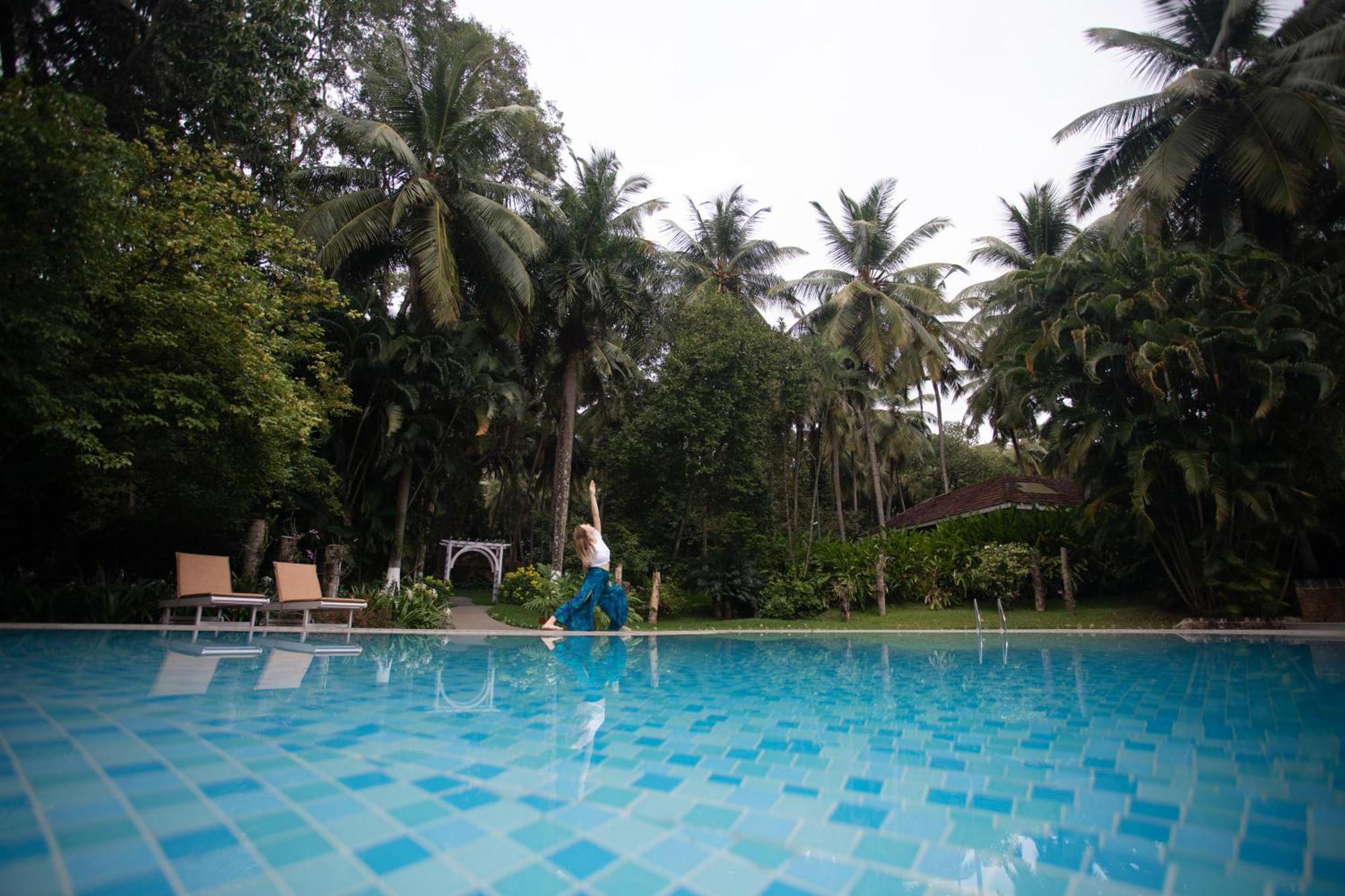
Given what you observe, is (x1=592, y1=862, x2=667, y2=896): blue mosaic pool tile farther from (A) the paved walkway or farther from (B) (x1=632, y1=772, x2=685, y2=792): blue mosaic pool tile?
(A) the paved walkway

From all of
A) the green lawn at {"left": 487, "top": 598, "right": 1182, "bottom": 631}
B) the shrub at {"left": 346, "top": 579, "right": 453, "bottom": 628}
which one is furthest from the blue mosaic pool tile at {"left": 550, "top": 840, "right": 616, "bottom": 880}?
the green lawn at {"left": 487, "top": 598, "right": 1182, "bottom": 631}

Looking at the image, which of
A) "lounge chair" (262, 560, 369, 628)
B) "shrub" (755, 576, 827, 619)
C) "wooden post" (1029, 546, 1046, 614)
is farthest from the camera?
"shrub" (755, 576, 827, 619)

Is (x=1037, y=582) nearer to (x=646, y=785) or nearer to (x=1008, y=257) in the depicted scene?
(x=1008, y=257)

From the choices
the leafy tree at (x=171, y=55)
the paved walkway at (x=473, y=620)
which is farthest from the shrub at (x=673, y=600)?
the leafy tree at (x=171, y=55)

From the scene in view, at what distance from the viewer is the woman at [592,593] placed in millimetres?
10258

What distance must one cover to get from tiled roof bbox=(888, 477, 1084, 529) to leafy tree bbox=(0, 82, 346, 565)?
725 inches

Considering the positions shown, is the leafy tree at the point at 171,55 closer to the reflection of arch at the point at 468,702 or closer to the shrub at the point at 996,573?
the reflection of arch at the point at 468,702

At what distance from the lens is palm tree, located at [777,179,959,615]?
24.2 metres

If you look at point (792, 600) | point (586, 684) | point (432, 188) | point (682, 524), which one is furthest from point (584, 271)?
point (586, 684)

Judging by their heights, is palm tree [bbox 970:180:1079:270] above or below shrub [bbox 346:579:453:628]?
above

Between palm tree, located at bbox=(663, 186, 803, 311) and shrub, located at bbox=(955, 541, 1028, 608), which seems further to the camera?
palm tree, located at bbox=(663, 186, 803, 311)

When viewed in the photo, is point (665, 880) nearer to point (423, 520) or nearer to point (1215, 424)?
point (1215, 424)

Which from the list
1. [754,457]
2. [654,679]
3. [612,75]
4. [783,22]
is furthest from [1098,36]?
[654,679]

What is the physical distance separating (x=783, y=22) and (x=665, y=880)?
13986mm
